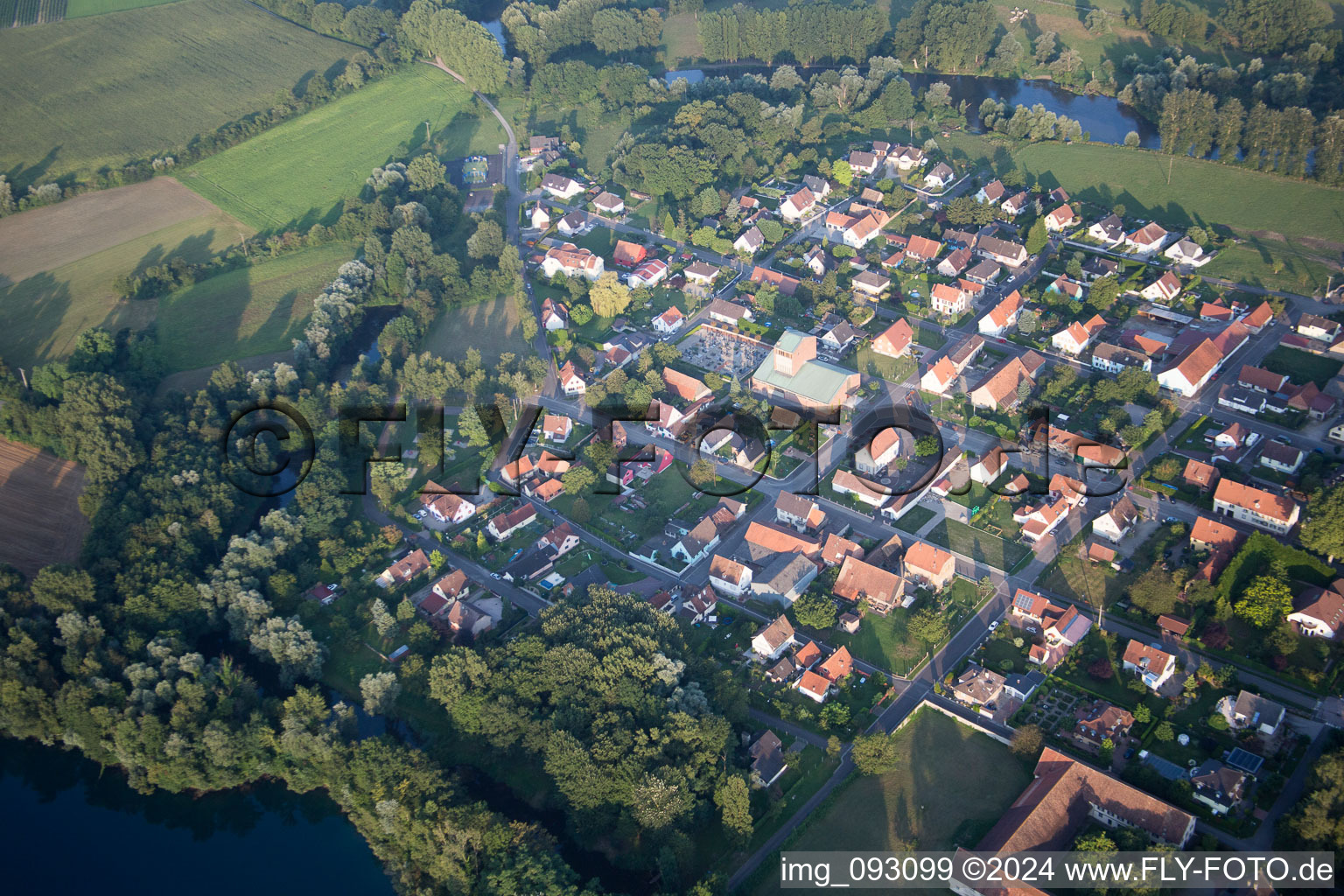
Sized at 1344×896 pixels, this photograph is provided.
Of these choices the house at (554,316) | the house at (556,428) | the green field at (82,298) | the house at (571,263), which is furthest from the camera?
the house at (571,263)

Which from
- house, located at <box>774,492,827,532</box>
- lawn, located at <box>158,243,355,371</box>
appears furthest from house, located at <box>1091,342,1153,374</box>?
lawn, located at <box>158,243,355,371</box>

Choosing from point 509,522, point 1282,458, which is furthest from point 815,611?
point 1282,458

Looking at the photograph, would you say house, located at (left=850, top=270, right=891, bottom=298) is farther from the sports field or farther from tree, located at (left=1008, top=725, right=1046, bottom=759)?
the sports field

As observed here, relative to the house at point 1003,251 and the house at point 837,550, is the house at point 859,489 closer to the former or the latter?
the house at point 837,550

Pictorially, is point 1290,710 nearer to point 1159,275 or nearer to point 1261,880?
point 1261,880

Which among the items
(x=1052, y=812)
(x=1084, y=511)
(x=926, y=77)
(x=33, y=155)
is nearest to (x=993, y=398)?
(x=1084, y=511)

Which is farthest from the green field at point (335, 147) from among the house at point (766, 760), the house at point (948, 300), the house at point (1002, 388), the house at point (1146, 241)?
the house at point (766, 760)

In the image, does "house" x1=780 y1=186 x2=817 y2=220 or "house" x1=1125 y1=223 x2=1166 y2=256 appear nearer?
"house" x1=1125 y1=223 x2=1166 y2=256
